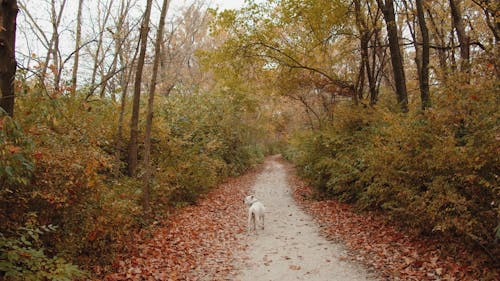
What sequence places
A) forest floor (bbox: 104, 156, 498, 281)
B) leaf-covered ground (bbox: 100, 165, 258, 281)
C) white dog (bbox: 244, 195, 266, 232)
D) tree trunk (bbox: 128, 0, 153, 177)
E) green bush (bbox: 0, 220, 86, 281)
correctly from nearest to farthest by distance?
green bush (bbox: 0, 220, 86, 281)
forest floor (bbox: 104, 156, 498, 281)
leaf-covered ground (bbox: 100, 165, 258, 281)
white dog (bbox: 244, 195, 266, 232)
tree trunk (bbox: 128, 0, 153, 177)

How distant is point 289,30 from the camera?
1398 centimetres

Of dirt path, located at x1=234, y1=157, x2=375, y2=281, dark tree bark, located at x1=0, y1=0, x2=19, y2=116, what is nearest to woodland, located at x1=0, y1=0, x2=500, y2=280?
dark tree bark, located at x1=0, y1=0, x2=19, y2=116

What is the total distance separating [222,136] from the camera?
1961 cm

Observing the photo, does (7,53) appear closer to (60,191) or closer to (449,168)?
(60,191)

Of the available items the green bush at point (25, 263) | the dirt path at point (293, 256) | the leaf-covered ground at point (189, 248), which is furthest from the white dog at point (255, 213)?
the green bush at point (25, 263)

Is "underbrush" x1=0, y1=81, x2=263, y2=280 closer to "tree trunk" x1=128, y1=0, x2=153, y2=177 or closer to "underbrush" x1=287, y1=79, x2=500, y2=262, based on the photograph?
"tree trunk" x1=128, y1=0, x2=153, y2=177

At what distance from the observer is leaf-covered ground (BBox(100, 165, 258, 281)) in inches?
218

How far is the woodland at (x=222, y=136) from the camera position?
13.7ft

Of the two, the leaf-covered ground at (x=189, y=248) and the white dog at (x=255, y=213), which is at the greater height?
the white dog at (x=255, y=213)

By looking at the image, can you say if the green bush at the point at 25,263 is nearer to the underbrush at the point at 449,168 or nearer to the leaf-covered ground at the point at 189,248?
the leaf-covered ground at the point at 189,248

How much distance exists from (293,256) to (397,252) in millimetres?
1920

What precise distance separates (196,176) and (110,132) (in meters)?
3.60

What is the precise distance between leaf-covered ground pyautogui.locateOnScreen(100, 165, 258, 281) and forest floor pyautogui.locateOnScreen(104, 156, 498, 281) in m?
0.02

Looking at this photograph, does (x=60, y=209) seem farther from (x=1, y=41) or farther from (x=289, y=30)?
(x=289, y=30)
